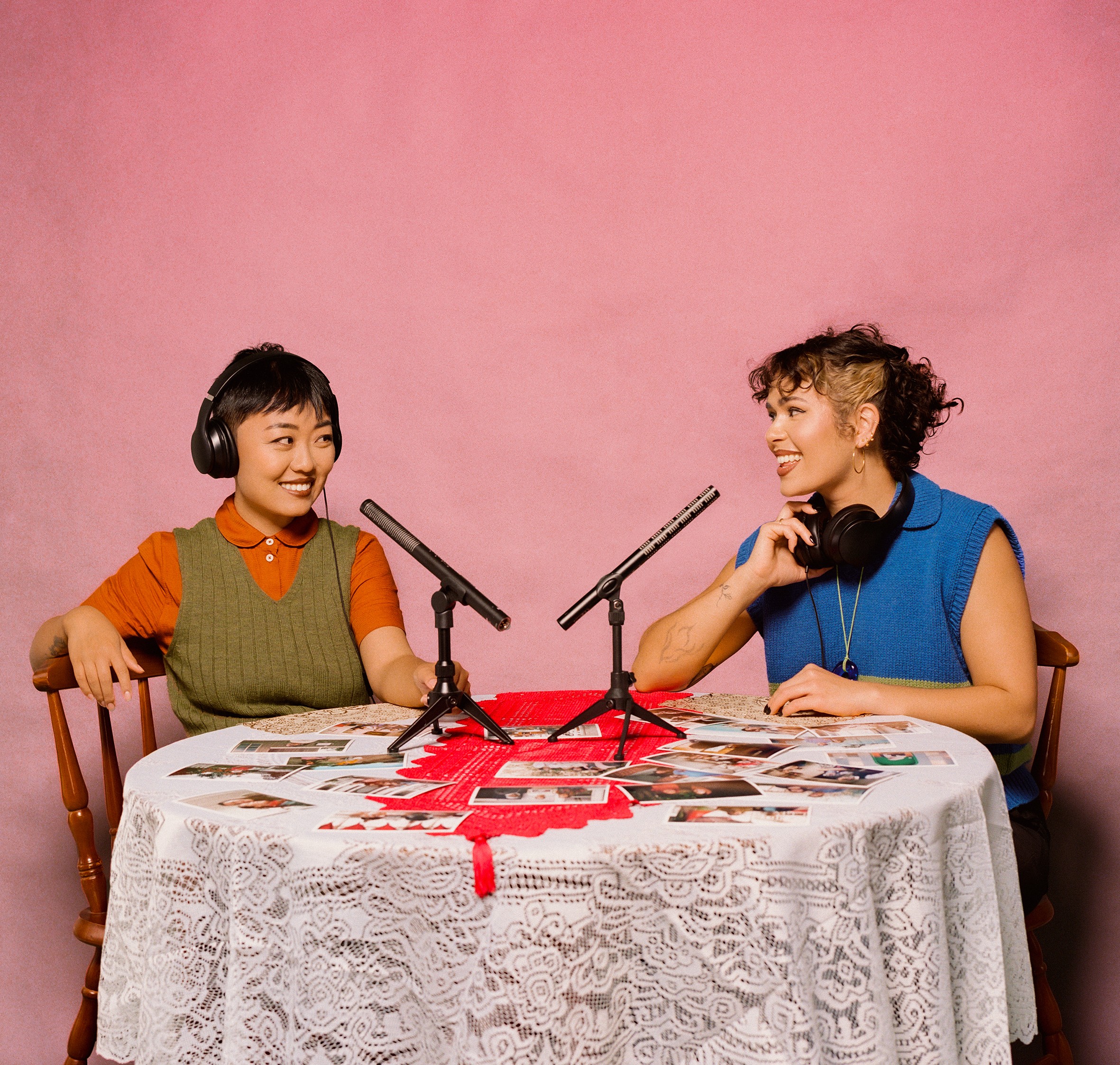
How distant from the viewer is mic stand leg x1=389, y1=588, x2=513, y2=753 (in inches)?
59.7

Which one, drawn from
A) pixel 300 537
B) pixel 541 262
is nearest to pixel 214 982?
pixel 300 537

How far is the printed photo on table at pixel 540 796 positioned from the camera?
1.14 m

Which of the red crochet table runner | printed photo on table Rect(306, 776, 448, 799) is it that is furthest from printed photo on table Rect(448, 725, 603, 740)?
printed photo on table Rect(306, 776, 448, 799)

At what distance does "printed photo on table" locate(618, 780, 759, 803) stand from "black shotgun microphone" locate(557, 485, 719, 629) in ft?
1.00

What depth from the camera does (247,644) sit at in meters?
2.11

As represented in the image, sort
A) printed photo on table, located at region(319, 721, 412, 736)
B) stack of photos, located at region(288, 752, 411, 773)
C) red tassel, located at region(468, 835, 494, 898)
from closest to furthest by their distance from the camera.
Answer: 1. red tassel, located at region(468, 835, 494, 898)
2. stack of photos, located at region(288, 752, 411, 773)
3. printed photo on table, located at region(319, 721, 412, 736)

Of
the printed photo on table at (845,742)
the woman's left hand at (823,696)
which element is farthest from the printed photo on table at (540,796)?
the woman's left hand at (823,696)

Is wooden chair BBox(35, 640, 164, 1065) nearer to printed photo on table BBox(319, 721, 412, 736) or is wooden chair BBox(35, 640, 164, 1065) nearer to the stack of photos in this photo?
printed photo on table BBox(319, 721, 412, 736)

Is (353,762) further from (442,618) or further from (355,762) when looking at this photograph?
(442,618)

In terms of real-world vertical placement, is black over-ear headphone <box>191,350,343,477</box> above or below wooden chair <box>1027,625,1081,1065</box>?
above

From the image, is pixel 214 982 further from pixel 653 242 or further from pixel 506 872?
pixel 653 242

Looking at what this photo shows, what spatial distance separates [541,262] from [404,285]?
38 cm

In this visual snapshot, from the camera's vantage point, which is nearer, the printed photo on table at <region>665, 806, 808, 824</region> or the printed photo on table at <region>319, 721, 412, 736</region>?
the printed photo on table at <region>665, 806, 808, 824</region>

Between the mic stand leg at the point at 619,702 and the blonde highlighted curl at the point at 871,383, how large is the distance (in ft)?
2.66
